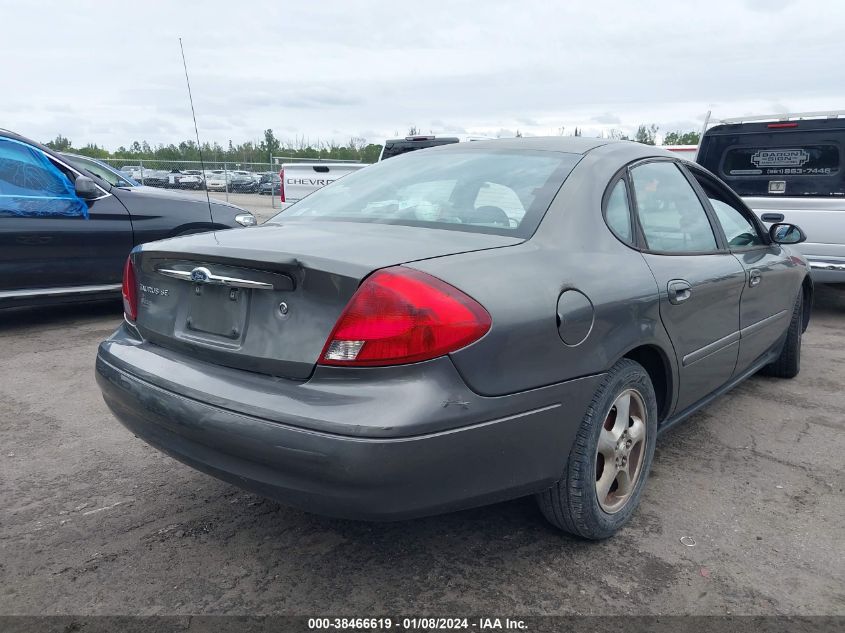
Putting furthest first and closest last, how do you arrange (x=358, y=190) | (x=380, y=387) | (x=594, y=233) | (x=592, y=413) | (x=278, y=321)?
(x=358, y=190), (x=594, y=233), (x=592, y=413), (x=278, y=321), (x=380, y=387)

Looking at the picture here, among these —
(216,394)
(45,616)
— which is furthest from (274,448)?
(45,616)

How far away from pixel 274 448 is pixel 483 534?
104cm

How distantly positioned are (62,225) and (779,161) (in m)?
6.90

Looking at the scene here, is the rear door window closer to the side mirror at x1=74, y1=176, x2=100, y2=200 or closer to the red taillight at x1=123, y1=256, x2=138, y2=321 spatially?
the side mirror at x1=74, y1=176, x2=100, y2=200

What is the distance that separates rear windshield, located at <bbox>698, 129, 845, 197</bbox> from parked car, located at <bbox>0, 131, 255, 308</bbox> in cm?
501

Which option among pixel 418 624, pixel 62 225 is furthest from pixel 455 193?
pixel 62 225

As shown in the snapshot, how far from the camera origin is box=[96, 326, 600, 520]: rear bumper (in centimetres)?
190

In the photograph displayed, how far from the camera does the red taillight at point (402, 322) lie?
195cm

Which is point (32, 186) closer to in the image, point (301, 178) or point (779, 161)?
point (779, 161)

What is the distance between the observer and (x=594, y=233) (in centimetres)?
256

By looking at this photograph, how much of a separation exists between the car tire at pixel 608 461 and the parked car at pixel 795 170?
14.1ft

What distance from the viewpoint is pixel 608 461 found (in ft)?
8.41

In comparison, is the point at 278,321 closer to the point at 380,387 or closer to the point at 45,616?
the point at 380,387

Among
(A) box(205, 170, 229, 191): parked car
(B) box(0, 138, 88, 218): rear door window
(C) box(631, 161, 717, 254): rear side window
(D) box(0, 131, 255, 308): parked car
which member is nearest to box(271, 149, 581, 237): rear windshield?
(C) box(631, 161, 717, 254): rear side window
